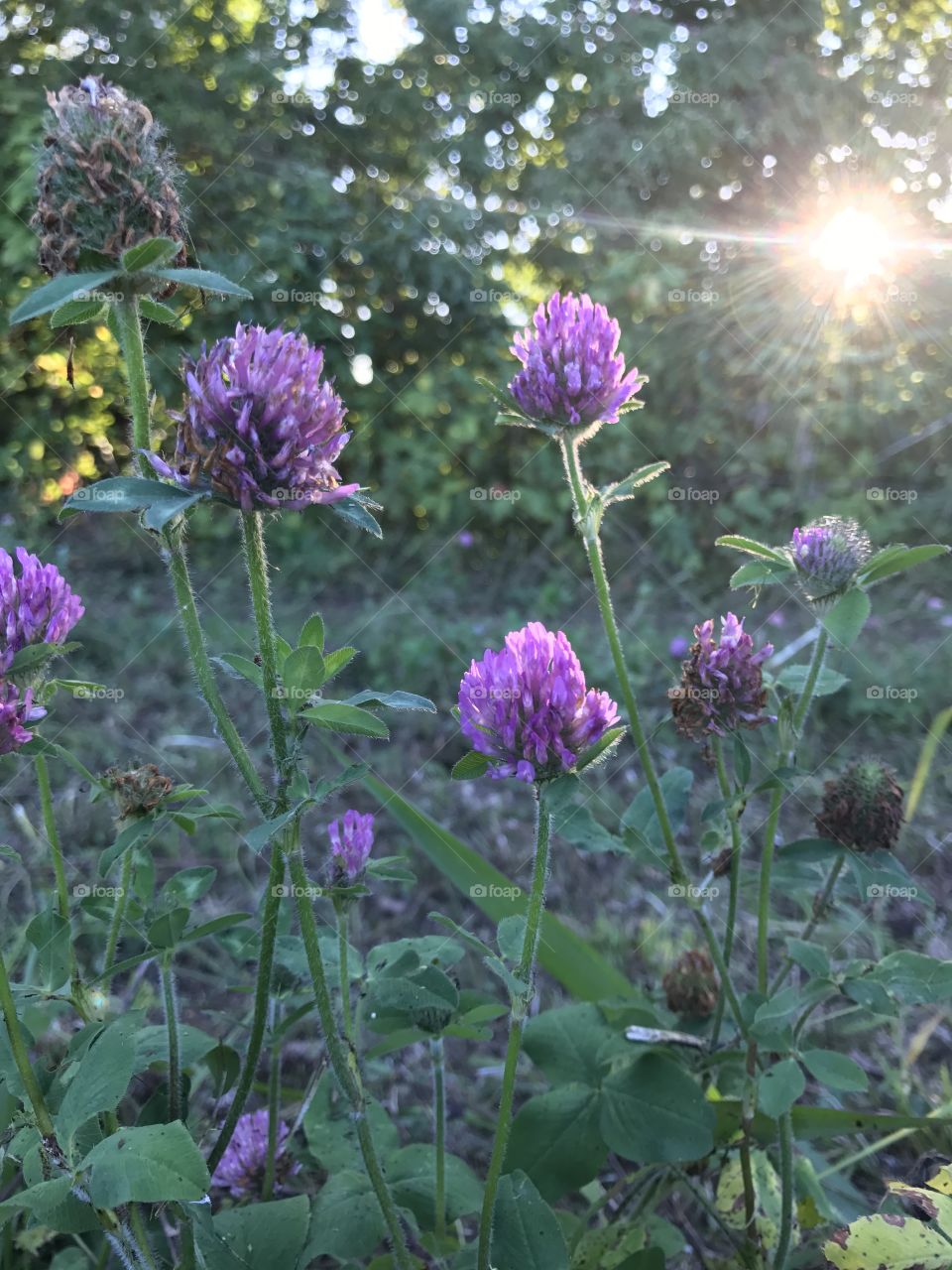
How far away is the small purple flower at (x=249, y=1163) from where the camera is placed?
1.48m

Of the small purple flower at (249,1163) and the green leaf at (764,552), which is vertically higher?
the green leaf at (764,552)

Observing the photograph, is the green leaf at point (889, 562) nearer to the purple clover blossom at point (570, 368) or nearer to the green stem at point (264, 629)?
the purple clover blossom at point (570, 368)

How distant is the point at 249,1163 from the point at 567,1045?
498 mm

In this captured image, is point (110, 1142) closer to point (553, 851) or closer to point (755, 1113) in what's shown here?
point (755, 1113)

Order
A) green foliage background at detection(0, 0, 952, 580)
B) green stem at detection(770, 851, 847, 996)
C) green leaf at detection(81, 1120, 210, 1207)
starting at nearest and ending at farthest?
green leaf at detection(81, 1120, 210, 1207)
green stem at detection(770, 851, 847, 996)
green foliage background at detection(0, 0, 952, 580)

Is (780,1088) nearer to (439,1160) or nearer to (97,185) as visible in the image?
(439,1160)

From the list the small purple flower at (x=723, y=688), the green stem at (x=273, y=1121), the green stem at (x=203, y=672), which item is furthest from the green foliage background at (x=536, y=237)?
the green stem at (x=203, y=672)

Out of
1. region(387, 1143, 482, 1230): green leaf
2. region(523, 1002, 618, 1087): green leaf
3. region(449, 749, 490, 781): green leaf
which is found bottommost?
region(387, 1143, 482, 1230): green leaf

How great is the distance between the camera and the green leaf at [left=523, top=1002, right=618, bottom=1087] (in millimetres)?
1463

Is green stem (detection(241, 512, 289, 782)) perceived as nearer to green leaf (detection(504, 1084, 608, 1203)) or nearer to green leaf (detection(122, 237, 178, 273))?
green leaf (detection(122, 237, 178, 273))

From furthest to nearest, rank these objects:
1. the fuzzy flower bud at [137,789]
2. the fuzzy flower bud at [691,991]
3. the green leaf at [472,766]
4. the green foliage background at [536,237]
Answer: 1. the green foliage background at [536,237]
2. the fuzzy flower bud at [691,991]
3. the fuzzy flower bud at [137,789]
4. the green leaf at [472,766]

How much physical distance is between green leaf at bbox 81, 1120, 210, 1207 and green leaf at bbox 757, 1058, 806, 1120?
68 centimetres

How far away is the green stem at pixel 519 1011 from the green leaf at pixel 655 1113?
0.31 m

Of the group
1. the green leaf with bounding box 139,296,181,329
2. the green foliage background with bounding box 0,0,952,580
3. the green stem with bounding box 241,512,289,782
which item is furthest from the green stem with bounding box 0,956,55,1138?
the green foliage background with bounding box 0,0,952,580
